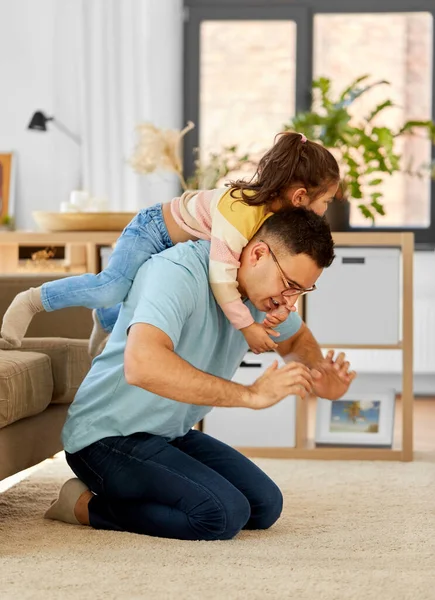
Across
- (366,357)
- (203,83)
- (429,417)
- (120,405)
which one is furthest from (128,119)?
(120,405)

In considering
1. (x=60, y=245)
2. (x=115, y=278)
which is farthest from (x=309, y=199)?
(x=60, y=245)

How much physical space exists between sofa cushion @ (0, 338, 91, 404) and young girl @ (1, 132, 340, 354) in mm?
106

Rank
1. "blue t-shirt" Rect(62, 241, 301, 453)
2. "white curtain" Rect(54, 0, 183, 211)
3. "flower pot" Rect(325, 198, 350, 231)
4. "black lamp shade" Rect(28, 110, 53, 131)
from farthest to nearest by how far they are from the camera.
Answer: "white curtain" Rect(54, 0, 183, 211)
"black lamp shade" Rect(28, 110, 53, 131)
"flower pot" Rect(325, 198, 350, 231)
"blue t-shirt" Rect(62, 241, 301, 453)

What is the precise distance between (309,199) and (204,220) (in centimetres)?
26

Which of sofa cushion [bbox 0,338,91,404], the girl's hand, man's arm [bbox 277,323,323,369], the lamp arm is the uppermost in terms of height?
the lamp arm

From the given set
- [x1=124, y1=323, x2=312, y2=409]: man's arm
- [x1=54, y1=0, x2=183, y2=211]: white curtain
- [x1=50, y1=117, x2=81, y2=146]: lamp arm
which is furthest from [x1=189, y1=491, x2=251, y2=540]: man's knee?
[x1=50, y1=117, x2=81, y2=146]: lamp arm

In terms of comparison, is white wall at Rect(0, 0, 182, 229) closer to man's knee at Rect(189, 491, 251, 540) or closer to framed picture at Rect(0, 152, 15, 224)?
framed picture at Rect(0, 152, 15, 224)

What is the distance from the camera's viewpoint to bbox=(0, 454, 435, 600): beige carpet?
1801 millimetres

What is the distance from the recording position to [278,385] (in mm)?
1958

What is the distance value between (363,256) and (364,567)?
1783mm

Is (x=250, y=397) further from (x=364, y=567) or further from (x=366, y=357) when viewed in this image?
(x=366, y=357)

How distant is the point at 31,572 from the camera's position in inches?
75.5

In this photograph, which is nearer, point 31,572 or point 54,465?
point 31,572

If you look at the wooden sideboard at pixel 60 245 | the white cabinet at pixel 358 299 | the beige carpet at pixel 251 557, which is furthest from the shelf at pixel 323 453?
the wooden sideboard at pixel 60 245
